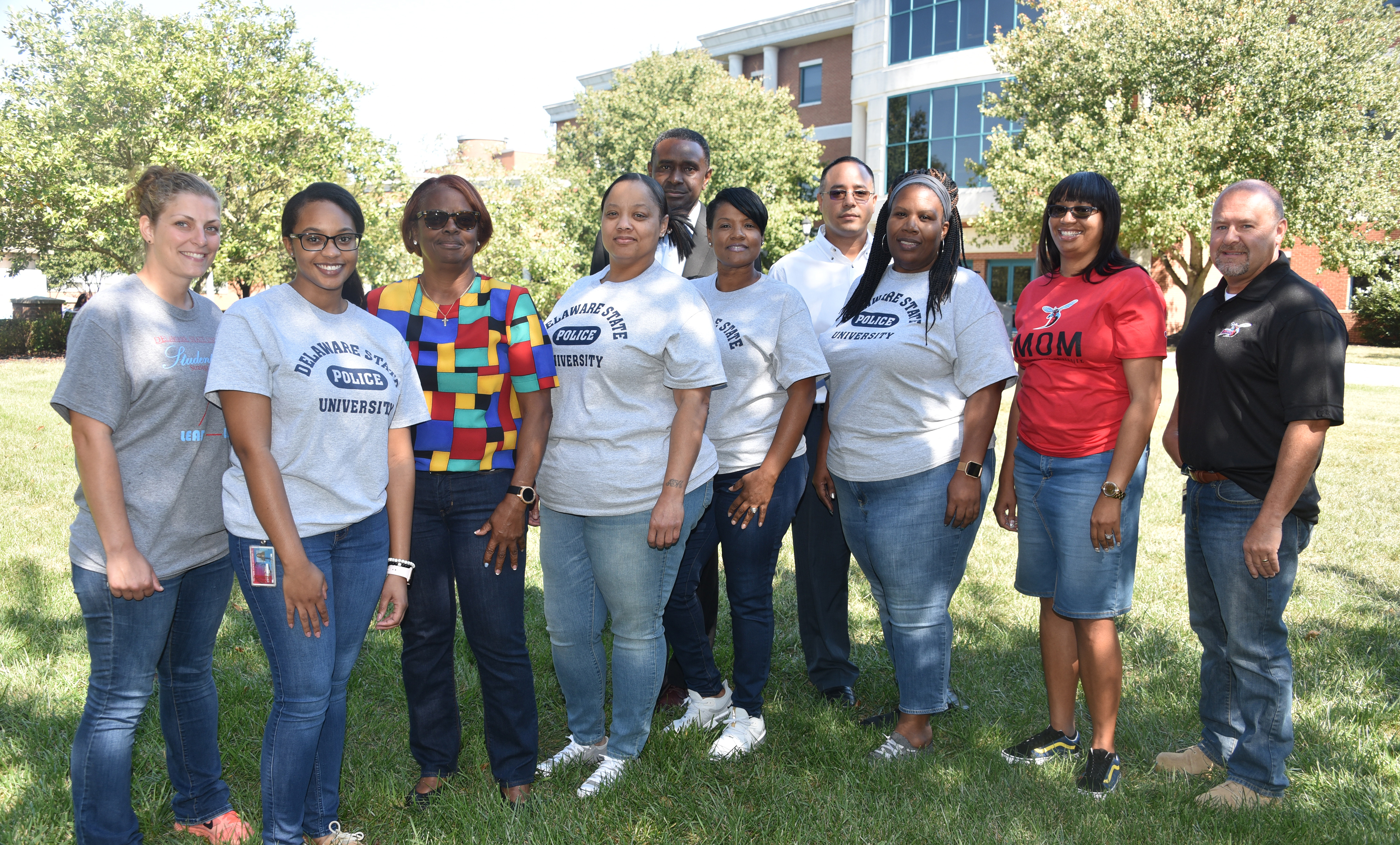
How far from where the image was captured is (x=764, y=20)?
4138cm

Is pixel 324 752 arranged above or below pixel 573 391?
below

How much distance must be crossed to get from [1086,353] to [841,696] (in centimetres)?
205

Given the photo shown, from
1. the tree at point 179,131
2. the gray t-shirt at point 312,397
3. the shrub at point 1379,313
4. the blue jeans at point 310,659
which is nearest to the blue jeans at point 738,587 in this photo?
the blue jeans at point 310,659

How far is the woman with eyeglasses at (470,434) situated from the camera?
321 cm

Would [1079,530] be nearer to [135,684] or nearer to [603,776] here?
[603,776]

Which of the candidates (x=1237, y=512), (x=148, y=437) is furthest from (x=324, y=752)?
(x=1237, y=512)

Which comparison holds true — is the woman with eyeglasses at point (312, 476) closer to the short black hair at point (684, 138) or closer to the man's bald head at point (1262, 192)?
the short black hair at point (684, 138)

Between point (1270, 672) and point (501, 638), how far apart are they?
2.84 m

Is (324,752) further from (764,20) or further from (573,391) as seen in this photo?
(764,20)

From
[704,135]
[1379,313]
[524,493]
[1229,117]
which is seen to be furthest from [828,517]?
[1379,313]

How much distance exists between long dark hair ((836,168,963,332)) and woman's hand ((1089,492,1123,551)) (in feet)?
3.06

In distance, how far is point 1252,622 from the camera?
335cm

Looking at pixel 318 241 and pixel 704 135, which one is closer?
pixel 318 241

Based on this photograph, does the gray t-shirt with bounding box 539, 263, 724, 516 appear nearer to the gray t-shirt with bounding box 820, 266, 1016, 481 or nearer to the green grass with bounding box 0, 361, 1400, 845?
the gray t-shirt with bounding box 820, 266, 1016, 481
